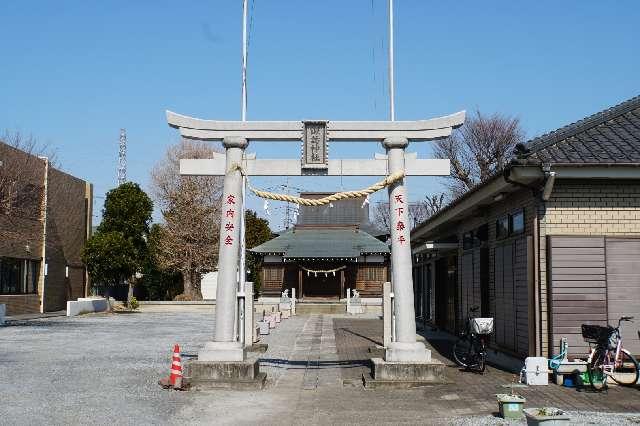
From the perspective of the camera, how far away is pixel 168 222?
163 ft

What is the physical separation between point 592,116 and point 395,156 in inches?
211

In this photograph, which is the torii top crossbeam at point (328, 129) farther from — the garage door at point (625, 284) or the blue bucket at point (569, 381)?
the blue bucket at point (569, 381)

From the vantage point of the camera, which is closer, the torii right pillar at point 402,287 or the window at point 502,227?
the torii right pillar at point 402,287

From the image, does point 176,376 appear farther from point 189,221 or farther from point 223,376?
point 189,221

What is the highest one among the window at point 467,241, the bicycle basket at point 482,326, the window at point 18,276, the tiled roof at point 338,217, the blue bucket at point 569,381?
the tiled roof at point 338,217

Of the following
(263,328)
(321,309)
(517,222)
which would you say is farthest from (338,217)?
(517,222)

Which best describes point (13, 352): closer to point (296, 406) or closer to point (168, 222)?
point (296, 406)

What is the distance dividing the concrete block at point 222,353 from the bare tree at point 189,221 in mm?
36387

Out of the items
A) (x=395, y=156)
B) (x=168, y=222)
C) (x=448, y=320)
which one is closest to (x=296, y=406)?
(x=395, y=156)

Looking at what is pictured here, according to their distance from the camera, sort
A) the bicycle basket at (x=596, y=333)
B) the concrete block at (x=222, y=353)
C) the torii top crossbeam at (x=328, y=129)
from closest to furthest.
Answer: the bicycle basket at (x=596, y=333) < the concrete block at (x=222, y=353) < the torii top crossbeam at (x=328, y=129)

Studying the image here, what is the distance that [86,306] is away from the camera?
40.9 m

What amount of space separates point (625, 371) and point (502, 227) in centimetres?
426

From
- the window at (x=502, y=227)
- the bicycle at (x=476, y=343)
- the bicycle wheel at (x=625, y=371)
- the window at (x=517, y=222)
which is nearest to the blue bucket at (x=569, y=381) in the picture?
the bicycle wheel at (x=625, y=371)

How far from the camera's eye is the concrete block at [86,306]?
3884cm
